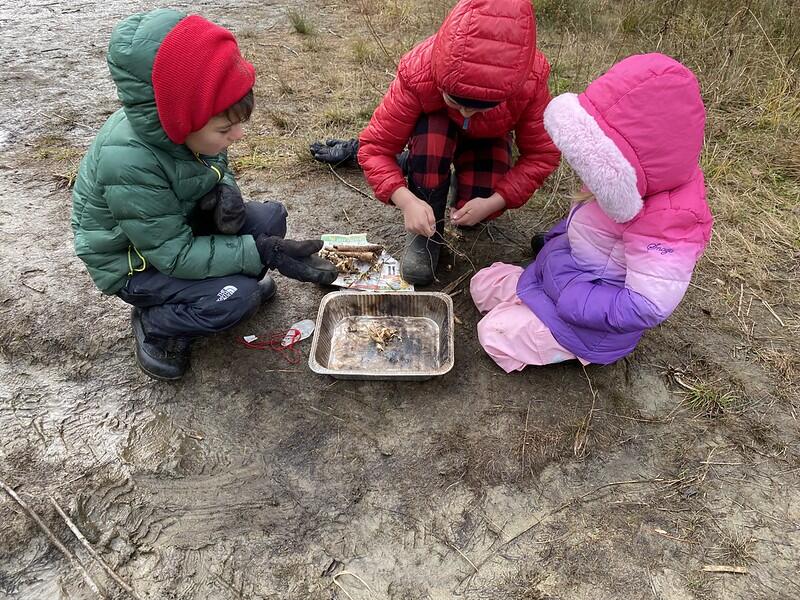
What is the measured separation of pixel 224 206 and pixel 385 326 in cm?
82

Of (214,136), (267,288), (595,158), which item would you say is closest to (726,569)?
(595,158)

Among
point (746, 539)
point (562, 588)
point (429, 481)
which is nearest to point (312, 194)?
point (429, 481)

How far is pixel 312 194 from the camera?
301cm

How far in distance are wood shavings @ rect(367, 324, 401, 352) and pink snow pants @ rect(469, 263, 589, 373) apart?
366 mm

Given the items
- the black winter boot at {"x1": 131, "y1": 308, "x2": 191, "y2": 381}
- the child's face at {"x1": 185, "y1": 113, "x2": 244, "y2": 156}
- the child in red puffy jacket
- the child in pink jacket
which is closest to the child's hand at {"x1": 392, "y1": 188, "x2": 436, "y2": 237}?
the child in red puffy jacket

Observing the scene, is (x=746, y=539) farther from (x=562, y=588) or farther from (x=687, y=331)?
(x=687, y=331)

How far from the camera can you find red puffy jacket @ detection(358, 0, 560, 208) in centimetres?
166

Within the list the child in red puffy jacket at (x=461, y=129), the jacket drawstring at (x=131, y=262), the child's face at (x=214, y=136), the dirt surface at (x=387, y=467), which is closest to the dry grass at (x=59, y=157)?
the dirt surface at (x=387, y=467)

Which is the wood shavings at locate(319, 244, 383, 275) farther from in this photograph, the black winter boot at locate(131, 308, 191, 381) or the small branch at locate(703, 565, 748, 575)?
the small branch at locate(703, 565, 748, 575)

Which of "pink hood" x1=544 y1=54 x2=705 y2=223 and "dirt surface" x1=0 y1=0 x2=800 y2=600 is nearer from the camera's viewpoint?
"pink hood" x1=544 y1=54 x2=705 y2=223

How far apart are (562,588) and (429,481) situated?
492mm

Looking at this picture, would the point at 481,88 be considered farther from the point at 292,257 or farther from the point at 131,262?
the point at 131,262

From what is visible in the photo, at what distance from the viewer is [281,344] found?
2.20 meters

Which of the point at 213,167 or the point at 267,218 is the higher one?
the point at 213,167
